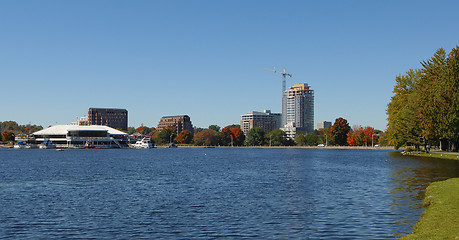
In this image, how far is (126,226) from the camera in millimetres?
30828

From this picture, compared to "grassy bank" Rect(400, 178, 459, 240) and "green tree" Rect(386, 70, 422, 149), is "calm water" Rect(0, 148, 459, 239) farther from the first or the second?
"green tree" Rect(386, 70, 422, 149)

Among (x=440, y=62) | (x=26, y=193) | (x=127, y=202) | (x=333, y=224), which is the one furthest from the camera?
(x=440, y=62)

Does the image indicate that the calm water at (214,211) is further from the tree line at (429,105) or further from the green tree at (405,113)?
the green tree at (405,113)

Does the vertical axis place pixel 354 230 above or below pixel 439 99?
below

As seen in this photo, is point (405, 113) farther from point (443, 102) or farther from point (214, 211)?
point (214, 211)

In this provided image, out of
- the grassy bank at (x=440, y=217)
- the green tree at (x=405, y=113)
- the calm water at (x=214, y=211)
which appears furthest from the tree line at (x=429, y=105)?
the grassy bank at (x=440, y=217)

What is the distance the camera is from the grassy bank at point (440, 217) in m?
23.5

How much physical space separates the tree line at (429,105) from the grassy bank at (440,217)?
6558 centimetres

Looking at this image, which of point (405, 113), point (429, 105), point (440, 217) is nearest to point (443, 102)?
point (429, 105)

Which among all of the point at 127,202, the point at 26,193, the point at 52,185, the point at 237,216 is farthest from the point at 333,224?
the point at 52,185

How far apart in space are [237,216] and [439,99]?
284 ft

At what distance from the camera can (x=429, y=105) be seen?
104188mm

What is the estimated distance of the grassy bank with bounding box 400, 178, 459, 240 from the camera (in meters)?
23.5

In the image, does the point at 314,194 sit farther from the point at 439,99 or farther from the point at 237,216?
the point at 439,99
